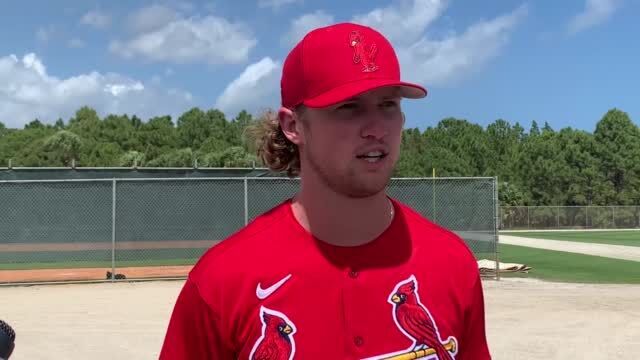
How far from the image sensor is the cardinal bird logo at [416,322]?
1.60 m

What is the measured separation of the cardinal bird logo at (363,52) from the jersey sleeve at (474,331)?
0.65 m

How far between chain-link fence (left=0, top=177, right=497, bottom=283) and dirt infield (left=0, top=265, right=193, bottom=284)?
0.08 feet

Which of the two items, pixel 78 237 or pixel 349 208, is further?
pixel 78 237

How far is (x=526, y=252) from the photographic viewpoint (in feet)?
78.7

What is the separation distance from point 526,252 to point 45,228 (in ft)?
53.8

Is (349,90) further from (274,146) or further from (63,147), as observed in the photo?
(63,147)

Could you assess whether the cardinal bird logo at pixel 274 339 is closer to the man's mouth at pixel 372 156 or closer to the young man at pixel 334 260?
the young man at pixel 334 260

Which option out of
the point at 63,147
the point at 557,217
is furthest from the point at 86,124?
the point at 557,217

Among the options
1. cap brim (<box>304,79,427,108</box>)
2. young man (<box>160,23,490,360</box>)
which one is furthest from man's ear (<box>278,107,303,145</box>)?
cap brim (<box>304,79,427,108</box>)

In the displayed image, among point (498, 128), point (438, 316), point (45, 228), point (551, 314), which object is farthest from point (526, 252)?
Answer: point (498, 128)

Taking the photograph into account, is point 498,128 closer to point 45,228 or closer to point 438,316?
point 45,228

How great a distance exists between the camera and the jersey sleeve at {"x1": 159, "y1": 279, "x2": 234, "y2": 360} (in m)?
1.61

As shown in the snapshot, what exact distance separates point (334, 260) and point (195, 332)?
1.27ft

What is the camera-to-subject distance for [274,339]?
155 centimetres
